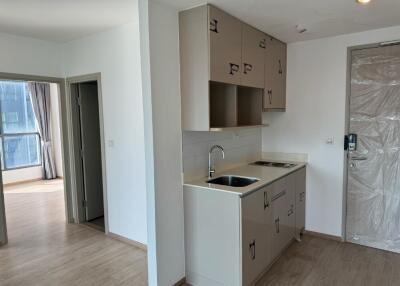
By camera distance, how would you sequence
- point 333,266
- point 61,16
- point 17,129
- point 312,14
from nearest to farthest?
point 312,14, point 61,16, point 333,266, point 17,129

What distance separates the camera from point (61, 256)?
3.17 m

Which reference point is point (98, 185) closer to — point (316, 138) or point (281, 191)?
point (281, 191)

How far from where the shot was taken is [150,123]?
226 centimetres

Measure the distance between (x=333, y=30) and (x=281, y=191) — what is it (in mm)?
1800

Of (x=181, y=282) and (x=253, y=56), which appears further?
(x=253, y=56)

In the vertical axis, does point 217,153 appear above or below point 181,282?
above

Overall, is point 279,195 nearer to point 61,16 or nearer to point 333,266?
point 333,266

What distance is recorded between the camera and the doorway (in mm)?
3984

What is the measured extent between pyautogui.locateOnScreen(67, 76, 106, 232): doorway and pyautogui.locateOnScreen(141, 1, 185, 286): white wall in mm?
1718

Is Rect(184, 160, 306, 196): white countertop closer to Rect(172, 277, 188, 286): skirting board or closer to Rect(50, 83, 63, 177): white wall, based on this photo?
Rect(172, 277, 188, 286): skirting board

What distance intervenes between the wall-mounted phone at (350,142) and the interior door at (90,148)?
10.9 ft

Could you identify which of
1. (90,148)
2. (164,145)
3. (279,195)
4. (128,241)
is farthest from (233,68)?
(90,148)

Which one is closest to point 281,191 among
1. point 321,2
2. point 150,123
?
point 150,123

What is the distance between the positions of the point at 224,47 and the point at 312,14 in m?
0.86
